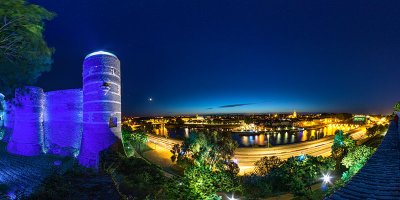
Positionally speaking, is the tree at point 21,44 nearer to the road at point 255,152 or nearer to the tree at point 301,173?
the tree at point 301,173

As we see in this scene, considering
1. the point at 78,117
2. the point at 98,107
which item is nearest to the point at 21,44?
the point at 98,107

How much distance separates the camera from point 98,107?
15.0 m

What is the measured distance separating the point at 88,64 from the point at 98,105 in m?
2.49

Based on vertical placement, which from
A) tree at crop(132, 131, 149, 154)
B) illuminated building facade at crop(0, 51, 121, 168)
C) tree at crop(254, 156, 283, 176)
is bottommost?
tree at crop(254, 156, 283, 176)

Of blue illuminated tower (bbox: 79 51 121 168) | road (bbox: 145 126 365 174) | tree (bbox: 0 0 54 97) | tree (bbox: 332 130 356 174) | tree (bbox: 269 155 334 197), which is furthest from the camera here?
road (bbox: 145 126 365 174)

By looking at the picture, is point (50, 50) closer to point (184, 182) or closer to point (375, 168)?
point (184, 182)

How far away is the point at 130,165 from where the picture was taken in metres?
13.9

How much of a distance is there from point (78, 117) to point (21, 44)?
10.4 m

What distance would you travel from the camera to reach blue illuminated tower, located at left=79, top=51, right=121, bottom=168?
1496cm

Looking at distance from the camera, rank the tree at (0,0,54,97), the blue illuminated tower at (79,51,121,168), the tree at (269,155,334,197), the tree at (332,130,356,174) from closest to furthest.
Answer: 1. the tree at (0,0,54,97)
2. the blue illuminated tower at (79,51,121,168)
3. the tree at (269,155,334,197)
4. the tree at (332,130,356,174)

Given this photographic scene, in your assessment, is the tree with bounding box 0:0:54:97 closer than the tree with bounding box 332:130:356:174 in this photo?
Yes

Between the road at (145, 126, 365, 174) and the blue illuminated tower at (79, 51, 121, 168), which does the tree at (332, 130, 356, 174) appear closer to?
the road at (145, 126, 365, 174)

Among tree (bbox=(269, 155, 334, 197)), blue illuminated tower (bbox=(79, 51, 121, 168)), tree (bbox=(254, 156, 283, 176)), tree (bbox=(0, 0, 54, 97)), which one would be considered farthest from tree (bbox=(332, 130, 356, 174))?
tree (bbox=(0, 0, 54, 97))

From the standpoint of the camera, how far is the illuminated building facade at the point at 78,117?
49.3 feet
